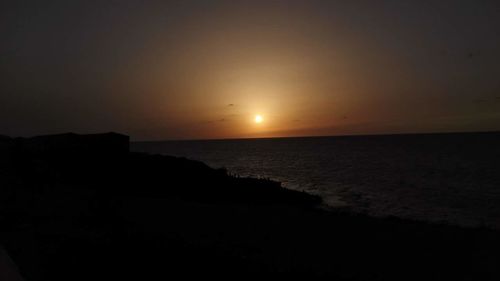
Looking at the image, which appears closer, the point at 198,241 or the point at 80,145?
the point at 198,241

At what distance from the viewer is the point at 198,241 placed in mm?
13164

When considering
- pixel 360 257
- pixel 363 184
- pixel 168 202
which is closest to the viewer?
pixel 360 257

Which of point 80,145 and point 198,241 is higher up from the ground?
point 80,145

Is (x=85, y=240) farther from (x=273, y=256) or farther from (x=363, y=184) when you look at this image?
(x=363, y=184)

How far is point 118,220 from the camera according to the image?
16.0 metres

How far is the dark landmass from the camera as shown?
11047 millimetres

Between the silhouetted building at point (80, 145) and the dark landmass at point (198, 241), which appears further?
the silhouetted building at point (80, 145)

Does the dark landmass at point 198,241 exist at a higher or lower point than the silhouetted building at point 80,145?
lower

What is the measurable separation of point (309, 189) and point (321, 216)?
26381 mm

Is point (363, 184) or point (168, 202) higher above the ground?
point (168, 202)

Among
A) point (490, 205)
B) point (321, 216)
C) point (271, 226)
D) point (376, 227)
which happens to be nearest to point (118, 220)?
point (271, 226)

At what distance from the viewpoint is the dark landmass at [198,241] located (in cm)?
1105

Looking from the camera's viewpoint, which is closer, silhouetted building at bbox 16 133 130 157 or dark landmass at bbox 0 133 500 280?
dark landmass at bbox 0 133 500 280

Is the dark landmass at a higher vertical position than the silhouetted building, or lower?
lower
